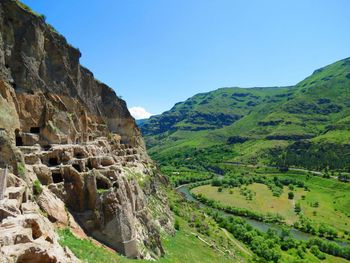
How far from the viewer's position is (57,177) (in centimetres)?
4241

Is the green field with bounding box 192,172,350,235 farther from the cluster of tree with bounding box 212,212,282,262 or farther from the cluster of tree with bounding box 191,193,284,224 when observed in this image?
the cluster of tree with bounding box 212,212,282,262

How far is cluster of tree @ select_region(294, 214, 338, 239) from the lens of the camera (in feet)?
441

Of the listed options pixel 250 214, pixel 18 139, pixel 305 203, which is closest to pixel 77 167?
pixel 18 139

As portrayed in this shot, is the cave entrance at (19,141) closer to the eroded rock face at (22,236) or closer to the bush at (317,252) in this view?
the eroded rock face at (22,236)

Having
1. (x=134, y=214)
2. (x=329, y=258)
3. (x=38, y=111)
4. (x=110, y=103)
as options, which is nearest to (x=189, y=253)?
(x=134, y=214)

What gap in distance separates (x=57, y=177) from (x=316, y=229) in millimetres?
122693

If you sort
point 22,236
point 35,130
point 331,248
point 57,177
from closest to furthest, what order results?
1. point 22,236
2. point 57,177
3. point 35,130
4. point 331,248

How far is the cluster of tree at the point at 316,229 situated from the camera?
134500 millimetres

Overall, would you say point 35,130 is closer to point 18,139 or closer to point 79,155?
point 18,139

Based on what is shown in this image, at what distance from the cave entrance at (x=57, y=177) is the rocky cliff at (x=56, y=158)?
113 mm

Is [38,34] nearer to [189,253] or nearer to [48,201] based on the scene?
[48,201]

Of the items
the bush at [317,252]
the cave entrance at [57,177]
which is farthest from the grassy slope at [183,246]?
the bush at [317,252]

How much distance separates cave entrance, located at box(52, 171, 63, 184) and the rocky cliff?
113 mm

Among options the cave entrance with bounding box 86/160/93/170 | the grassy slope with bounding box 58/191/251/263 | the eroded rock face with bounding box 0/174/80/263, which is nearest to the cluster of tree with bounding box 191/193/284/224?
the grassy slope with bounding box 58/191/251/263
